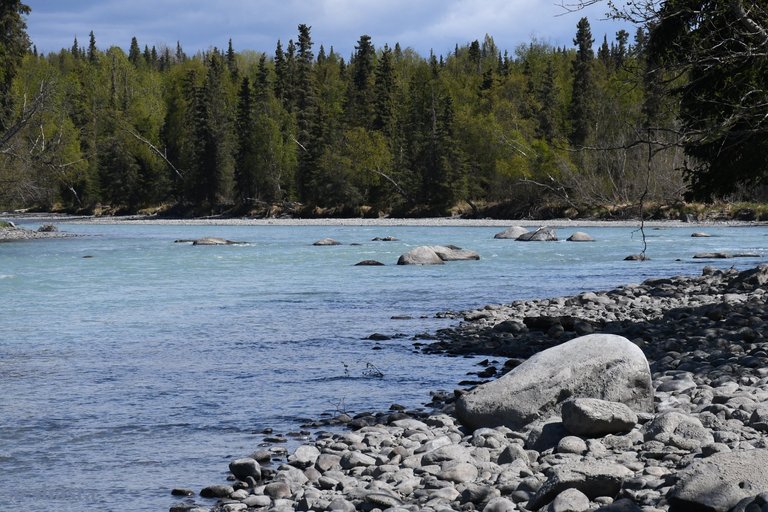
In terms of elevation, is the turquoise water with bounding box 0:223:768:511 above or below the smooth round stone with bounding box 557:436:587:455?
below

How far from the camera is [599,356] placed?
26.6 feet

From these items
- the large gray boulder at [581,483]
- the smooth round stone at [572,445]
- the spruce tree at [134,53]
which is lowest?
the smooth round stone at [572,445]

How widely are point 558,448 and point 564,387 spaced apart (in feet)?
3.83

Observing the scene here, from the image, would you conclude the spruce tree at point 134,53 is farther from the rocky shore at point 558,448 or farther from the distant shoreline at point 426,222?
the rocky shore at point 558,448

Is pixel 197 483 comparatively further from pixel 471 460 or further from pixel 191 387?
pixel 191 387

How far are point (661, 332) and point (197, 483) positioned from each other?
7961 mm

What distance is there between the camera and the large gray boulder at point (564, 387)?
789 centimetres

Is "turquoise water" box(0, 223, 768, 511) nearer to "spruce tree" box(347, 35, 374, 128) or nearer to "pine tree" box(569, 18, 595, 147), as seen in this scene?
"pine tree" box(569, 18, 595, 147)

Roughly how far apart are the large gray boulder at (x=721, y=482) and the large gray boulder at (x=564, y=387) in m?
2.51

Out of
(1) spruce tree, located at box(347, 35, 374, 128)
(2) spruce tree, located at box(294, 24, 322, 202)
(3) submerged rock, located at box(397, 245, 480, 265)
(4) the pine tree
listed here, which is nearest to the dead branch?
(2) spruce tree, located at box(294, 24, 322, 202)

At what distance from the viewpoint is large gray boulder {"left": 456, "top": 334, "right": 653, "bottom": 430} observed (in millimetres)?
7895

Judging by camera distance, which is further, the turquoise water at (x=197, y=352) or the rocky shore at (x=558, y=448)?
the turquoise water at (x=197, y=352)

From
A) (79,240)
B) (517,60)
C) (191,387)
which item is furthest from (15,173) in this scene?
(517,60)

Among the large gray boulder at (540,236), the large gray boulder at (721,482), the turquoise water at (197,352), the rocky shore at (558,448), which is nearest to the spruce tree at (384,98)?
the large gray boulder at (540,236)
